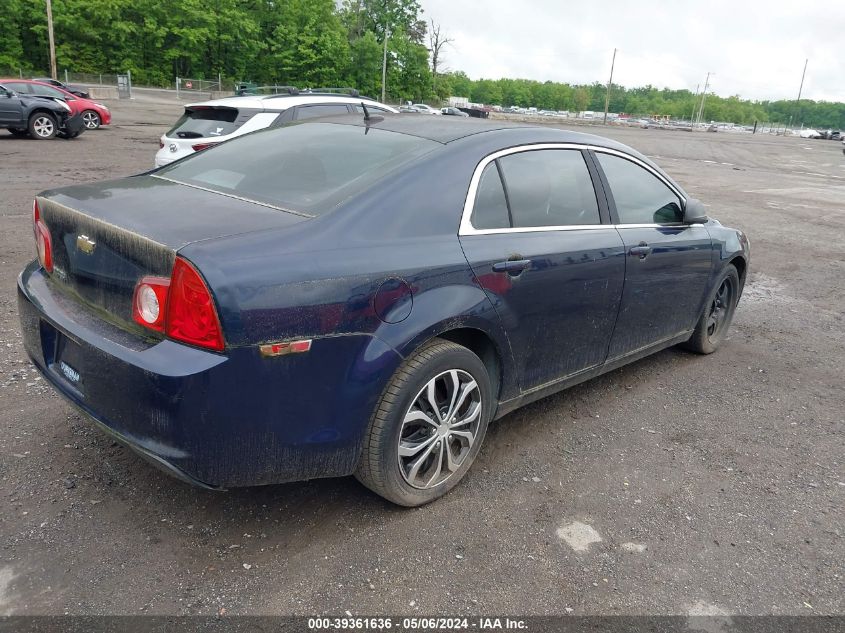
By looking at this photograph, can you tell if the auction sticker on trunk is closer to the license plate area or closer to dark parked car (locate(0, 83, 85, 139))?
the license plate area

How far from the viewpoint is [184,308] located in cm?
235

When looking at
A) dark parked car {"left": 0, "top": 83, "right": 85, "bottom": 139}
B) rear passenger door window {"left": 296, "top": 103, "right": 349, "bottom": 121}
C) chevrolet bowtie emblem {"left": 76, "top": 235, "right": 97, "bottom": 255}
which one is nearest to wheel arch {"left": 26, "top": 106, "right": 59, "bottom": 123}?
dark parked car {"left": 0, "top": 83, "right": 85, "bottom": 139}

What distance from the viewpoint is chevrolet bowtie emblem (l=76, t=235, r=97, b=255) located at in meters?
2.72

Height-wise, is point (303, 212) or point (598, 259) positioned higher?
point (303, 212)

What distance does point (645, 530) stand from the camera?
3045 mm

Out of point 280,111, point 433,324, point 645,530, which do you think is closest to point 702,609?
point 645,530

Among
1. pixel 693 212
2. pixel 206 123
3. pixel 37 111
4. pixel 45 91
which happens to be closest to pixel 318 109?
pixel 206 123

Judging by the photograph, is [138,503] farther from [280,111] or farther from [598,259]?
[280,111]

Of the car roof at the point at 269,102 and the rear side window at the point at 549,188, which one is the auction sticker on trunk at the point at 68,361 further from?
the car roof at the point at 269,102

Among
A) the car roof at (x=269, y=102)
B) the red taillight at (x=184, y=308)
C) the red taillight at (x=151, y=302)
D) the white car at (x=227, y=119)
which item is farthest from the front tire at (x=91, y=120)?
the red taillight at (x=184, y=308)

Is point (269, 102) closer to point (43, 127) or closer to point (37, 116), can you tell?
point (37, 116)

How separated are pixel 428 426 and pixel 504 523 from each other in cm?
55

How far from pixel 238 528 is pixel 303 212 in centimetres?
136

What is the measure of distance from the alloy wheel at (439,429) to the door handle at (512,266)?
0.51 metres
